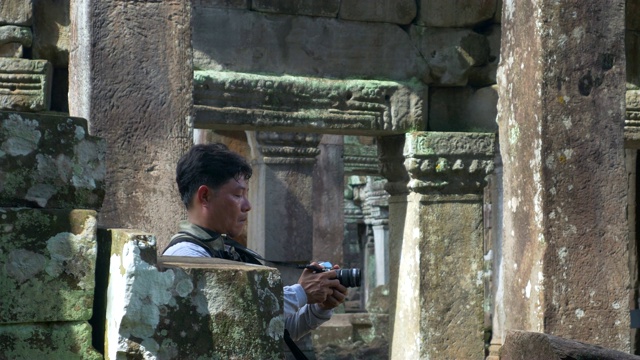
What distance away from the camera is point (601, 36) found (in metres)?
5.64

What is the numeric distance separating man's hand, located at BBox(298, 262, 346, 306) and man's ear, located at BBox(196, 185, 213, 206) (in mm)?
486

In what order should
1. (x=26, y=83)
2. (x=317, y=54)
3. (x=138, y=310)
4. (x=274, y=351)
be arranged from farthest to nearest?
(x=317, y=54)
(x=26, y=83)
(x=274, y=351)
(x=138, y=310)

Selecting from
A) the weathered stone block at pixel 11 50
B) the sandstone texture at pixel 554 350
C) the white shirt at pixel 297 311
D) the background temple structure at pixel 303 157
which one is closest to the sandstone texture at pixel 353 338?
the background temple structure at pixel 303 157

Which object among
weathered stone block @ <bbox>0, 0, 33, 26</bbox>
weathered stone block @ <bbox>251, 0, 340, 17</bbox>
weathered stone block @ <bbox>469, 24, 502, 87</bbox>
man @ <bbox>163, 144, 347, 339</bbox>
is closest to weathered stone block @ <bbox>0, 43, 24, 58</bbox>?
weathered stone block @ <bbox>0, 0, 33, 26</bbox>

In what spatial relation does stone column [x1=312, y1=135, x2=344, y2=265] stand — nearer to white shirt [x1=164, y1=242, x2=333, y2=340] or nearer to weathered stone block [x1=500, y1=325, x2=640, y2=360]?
white shirt [x1=164, y1=242, x2=333, y2=340]

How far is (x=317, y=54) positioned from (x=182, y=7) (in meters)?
2.53

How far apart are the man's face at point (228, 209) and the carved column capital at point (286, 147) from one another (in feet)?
25.2

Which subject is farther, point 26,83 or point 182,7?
point 26,83

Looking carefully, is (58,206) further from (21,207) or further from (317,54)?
(317,54)

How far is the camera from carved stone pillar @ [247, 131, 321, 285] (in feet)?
38.8

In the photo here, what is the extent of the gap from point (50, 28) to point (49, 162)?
195 inches

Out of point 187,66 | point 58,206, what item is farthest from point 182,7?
point 58,206

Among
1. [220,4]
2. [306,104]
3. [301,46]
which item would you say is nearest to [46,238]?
[220,4]

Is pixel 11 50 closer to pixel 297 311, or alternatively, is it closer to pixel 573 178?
pixel 573 178
